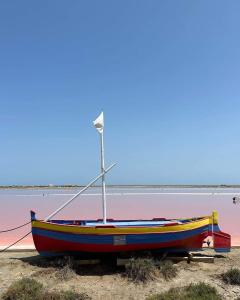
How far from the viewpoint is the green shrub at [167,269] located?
8305mm

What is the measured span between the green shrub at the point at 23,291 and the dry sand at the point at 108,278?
444mm

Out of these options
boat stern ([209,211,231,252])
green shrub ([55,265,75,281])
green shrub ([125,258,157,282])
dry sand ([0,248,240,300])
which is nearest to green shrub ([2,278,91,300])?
dry sand ([0,248,240,300])

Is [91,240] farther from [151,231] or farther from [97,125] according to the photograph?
[97,125]

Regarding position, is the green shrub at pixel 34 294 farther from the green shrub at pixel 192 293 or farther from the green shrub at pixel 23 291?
the green shrub at pixel 192 293

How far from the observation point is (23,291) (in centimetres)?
705

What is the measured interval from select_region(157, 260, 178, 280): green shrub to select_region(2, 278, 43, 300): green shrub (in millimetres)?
2962

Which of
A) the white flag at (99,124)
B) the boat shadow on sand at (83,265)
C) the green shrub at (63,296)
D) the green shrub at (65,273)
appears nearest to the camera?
the green shrub at (63,296)

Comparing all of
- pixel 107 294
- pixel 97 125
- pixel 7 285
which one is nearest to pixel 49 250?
pixel 7 285

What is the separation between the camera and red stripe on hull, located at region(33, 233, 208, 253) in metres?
8.98

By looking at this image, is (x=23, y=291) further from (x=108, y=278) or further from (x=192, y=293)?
(x=192, y=293)

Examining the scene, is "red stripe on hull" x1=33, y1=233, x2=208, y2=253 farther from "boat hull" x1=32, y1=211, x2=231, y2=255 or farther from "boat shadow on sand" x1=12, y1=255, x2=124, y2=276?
"boat shadow on sand" x1=12, y1=255, x2=124, y2=276

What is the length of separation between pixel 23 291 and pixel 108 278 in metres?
2.15

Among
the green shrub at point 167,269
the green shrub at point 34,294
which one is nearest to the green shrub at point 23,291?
the green shrub at point 34,294

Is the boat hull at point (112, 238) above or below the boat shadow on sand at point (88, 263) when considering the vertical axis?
above
